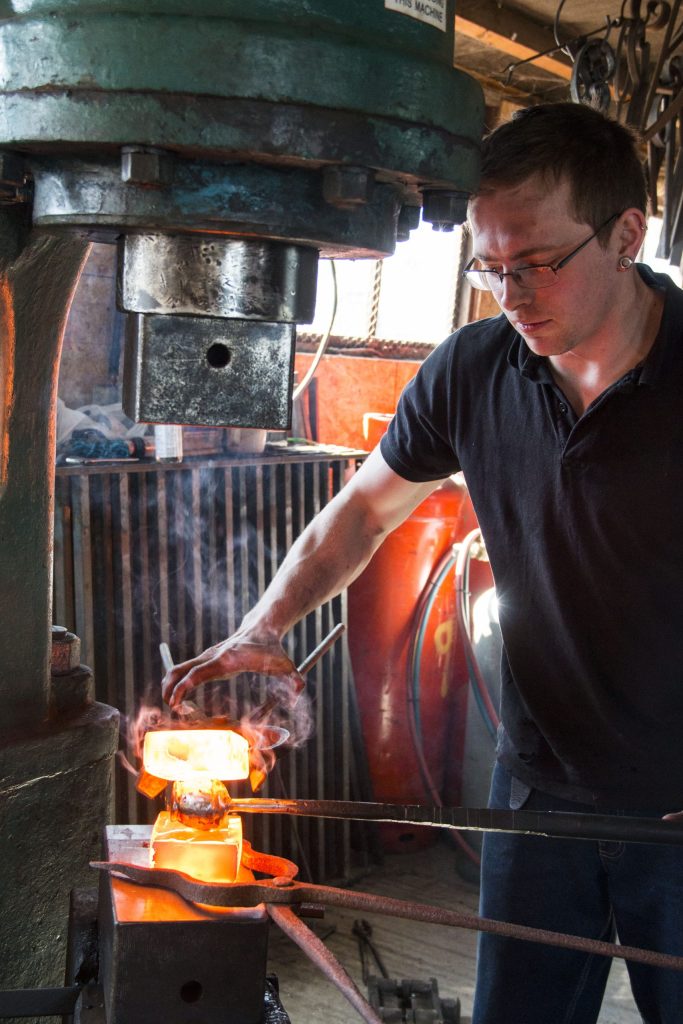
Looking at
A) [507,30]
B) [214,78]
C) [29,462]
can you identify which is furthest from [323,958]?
[507,30]

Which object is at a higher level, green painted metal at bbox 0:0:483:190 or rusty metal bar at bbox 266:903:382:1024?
green painted metal at bbox 0:0:483:190

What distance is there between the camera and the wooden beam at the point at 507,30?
116 inches

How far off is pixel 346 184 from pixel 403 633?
287 centimetres

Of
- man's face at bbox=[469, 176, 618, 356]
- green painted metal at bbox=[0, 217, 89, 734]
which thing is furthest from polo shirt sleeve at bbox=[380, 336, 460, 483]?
green painted metal at bbox=[0, 217, 89, 734]

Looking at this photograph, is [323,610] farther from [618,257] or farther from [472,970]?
[618,257]

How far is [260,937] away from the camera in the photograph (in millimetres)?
1026

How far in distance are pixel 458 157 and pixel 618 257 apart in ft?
2.35

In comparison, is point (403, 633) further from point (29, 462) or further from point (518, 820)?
point (29, 462)

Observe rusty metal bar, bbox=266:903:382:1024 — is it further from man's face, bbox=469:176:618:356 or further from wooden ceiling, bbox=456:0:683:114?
wooden ceiling, bbox=456:0:683:114

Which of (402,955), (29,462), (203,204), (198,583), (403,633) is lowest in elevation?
(402,955)

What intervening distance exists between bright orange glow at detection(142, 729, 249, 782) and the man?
0.11 metres

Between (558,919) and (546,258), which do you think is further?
→ (558,919)

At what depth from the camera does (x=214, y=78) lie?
0.70 m

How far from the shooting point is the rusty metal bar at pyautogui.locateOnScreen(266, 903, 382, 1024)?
878 millimetres
